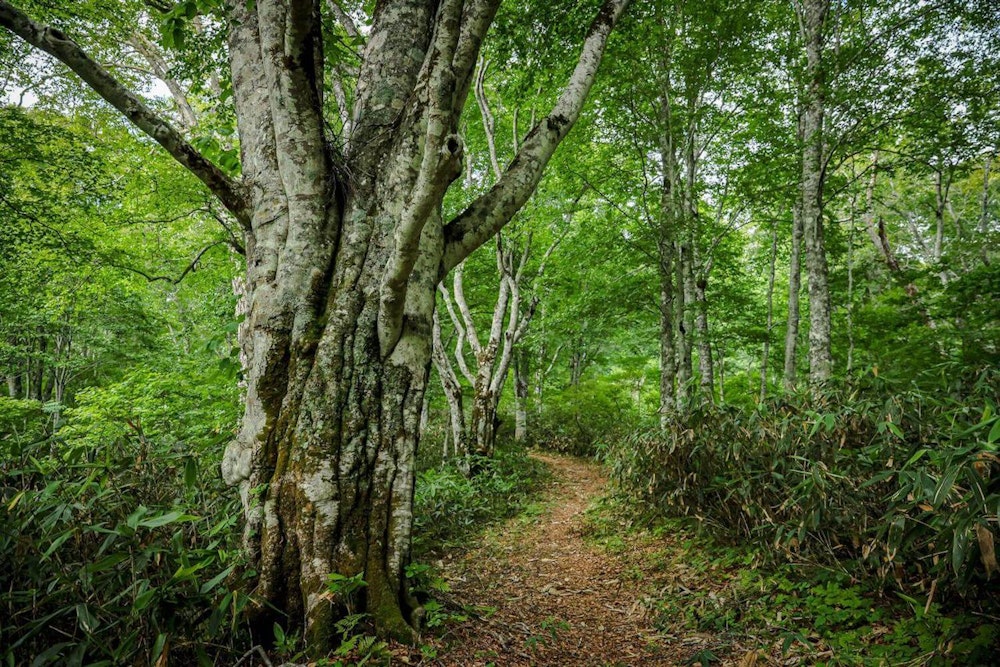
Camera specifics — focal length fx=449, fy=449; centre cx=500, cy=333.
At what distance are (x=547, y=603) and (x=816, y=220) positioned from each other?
723 cm

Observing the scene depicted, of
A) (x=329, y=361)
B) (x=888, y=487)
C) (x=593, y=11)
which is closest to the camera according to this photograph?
(x=329, y=361)

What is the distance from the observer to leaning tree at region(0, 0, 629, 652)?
238 cm

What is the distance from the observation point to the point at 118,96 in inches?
99.9

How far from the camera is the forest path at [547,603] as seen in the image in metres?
2.78

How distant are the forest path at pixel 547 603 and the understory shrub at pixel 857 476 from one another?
1.14 meters

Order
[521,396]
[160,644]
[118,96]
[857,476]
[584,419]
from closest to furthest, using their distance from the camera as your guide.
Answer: [160,644], [118,96], [857,476], [584,419], [521,396]

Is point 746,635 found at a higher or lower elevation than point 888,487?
lower

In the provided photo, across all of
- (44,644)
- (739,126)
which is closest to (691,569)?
(44,644)

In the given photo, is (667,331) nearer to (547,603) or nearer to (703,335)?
(703,335)

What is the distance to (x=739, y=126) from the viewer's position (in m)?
8.34

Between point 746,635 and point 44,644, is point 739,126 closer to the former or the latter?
point 746,635

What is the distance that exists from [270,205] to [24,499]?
1940mm

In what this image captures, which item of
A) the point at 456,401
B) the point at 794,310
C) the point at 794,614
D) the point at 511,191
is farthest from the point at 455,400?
the point at 794,310

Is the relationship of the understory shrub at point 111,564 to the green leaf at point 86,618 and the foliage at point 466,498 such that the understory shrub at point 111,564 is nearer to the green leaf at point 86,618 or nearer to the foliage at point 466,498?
the green leaf at point 86,618
